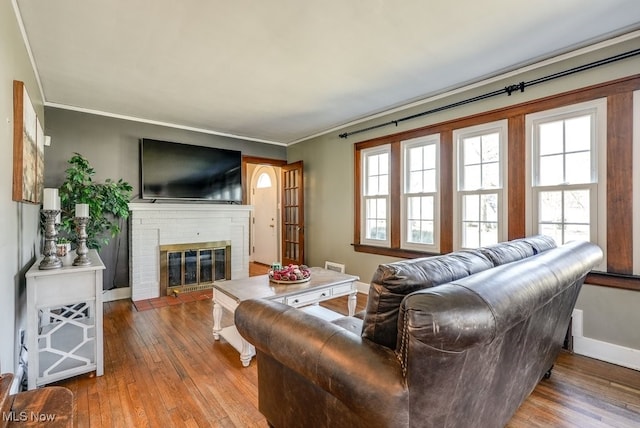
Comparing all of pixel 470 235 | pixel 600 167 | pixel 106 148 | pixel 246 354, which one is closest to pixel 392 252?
pixel 470 235

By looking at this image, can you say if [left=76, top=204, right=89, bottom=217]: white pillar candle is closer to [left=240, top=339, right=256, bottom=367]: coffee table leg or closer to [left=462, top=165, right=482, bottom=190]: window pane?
[left=240, top=339, right=256, bottom=367]: coffee table leg

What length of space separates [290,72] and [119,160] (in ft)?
9.03

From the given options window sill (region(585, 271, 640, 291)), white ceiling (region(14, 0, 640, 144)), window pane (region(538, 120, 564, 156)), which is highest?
white ceiling (region(14, 0, 640, 144))

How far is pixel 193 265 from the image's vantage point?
455cm

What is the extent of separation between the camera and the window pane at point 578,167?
8.30 ft

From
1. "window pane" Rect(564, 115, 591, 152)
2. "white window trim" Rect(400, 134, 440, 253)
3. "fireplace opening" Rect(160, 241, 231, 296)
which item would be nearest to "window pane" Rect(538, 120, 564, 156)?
"window pane" Rect(564, 115, 591, 152)

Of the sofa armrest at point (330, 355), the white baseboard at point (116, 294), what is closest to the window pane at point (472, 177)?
the sofa armrest at point (330, 355)

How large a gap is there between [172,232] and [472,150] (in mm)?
3923

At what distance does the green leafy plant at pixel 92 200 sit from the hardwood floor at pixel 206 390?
146 centimetres

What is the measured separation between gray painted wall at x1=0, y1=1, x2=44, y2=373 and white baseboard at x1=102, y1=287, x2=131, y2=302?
1863mm

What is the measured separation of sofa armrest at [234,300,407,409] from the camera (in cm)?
94

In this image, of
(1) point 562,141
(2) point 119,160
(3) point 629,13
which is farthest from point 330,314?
(2) point 119,160

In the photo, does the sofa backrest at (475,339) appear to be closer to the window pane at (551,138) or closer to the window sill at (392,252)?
the window pane at (551,138)

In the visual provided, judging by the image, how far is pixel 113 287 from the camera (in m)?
4.09
